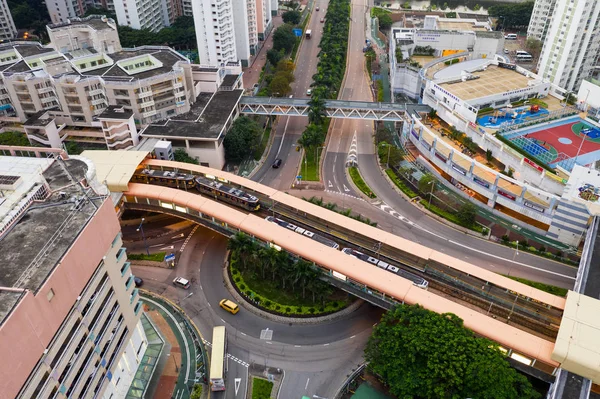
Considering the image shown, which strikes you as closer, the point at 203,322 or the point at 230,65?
the point at 203,322

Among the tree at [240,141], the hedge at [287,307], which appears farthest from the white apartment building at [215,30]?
the hedge at [287,307]

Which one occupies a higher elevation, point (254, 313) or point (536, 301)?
point (536, 301)

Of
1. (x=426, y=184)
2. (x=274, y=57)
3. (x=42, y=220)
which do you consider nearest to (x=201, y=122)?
(x=426, y=184)

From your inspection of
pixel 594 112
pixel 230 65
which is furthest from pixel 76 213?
pixel 594 112

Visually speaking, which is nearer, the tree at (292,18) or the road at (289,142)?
the road at (289,142)

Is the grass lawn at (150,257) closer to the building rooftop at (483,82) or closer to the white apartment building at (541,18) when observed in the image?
the building rooftop at (483,82)

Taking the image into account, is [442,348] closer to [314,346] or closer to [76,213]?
[314,346]
